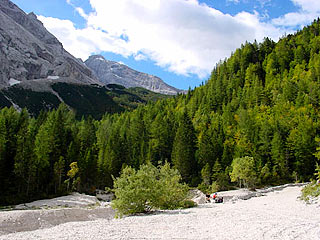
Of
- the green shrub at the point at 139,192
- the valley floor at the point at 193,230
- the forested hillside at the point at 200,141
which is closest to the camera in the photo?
the valley floor at the point at 193,230

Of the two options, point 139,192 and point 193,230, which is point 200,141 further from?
point 193,230

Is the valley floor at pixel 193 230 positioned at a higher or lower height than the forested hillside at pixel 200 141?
lower

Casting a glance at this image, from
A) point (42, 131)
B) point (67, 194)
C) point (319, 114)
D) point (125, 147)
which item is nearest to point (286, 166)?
point (319, 114)

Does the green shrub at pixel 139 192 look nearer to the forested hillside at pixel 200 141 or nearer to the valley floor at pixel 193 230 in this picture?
the valley floor at pixel 193 230

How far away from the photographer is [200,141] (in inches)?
3265

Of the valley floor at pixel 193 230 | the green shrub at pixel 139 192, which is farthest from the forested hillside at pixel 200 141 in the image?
the valley floor at pixel 193 230

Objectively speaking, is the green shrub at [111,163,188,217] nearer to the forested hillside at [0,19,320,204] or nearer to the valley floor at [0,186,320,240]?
the valley floor at [0,186,320,240]

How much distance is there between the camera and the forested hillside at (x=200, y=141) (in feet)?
194

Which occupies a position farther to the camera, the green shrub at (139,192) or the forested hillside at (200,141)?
the forested hillside at (200,141)

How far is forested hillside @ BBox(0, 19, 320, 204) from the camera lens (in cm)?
5906

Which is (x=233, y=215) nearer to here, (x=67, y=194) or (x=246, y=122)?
(x=67, y=194)

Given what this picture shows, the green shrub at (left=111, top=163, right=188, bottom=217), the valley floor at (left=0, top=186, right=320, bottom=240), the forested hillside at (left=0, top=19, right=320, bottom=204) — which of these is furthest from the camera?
the forested hillside at (left=0, top=19, right=320, bottom=204)

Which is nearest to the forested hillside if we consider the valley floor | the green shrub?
the green shrub

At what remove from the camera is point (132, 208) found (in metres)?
25.3
